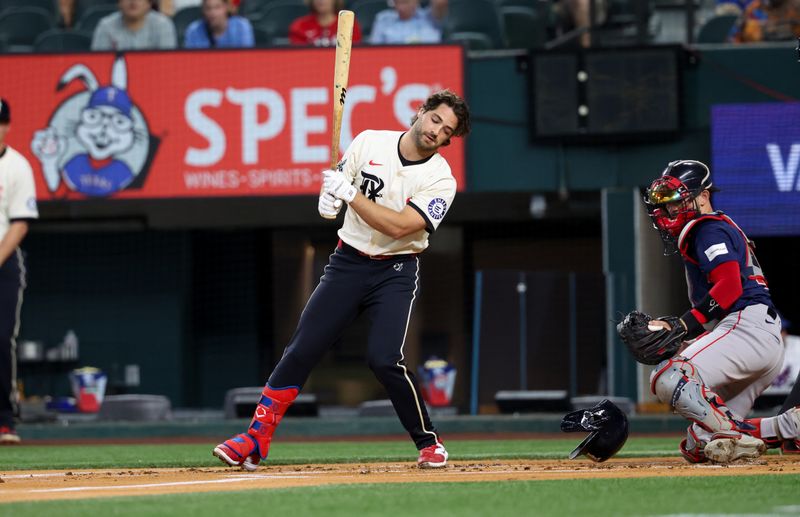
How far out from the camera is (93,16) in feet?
47.5

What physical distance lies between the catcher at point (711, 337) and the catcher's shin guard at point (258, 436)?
167cm

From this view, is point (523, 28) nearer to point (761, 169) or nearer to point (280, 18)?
point (280, 18)

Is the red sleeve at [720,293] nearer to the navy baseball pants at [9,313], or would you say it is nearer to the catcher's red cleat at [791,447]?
the catcher's red cleat at [791,447]

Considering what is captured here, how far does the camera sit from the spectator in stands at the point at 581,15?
1252cm

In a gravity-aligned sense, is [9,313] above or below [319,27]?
below

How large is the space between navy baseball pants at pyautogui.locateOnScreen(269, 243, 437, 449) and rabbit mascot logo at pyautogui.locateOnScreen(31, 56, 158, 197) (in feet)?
21.4

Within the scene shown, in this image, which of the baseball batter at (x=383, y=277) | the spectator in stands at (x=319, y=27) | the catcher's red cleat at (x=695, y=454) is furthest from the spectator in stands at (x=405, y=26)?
the catcher's red cleat at (x=695, y=454)

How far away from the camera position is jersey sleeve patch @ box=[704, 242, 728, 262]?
A: 660 centimetres

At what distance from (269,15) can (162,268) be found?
297 cm

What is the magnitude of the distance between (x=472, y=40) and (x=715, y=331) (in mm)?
6800

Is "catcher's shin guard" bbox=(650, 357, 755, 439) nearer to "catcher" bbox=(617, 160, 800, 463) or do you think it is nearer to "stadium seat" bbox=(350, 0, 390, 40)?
"catcher" bbox=(617, 160, 800, 463)

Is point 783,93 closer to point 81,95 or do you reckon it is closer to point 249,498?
point 81,95

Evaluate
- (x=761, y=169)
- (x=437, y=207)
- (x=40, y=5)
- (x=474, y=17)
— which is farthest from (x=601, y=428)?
(x=40, y=5)

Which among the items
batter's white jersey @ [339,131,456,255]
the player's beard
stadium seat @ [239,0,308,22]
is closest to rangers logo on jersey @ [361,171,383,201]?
batter's white jersey @ [339,131,456,255]
